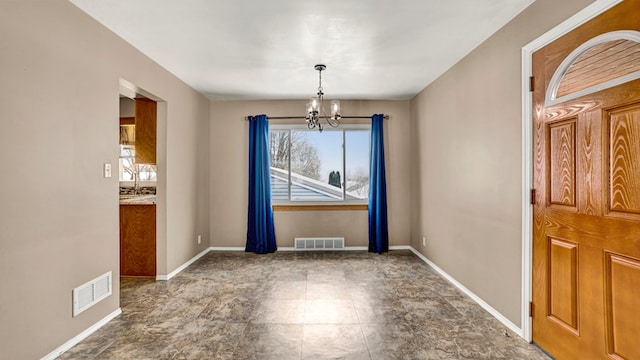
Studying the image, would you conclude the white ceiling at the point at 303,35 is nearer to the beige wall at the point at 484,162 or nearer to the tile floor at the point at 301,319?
the beige wall at the point at 484,162

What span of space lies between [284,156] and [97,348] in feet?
12.0

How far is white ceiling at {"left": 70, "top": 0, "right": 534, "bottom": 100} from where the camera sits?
2.40 metres

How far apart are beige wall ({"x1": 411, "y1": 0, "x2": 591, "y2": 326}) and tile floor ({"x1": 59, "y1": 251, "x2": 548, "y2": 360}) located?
0.37 m

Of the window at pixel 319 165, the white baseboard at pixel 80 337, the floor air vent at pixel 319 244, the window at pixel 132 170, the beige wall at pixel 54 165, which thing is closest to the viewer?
the beige wall at pixel 54 165

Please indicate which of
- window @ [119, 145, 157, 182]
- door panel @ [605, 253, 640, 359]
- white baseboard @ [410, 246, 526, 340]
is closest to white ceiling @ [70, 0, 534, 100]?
window @ [119, 145, 157, 182]

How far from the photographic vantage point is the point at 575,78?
1.97 metres

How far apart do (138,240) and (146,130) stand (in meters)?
1.40

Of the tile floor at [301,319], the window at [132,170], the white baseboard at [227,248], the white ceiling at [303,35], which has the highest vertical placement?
the white ceiling at [303,35]

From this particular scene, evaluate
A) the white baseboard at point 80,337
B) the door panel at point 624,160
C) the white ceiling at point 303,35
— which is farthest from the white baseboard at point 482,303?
the white baseboard at point 80,337

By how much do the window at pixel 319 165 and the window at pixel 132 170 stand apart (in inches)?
77.4

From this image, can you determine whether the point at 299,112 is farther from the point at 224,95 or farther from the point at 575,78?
the point at 575,78

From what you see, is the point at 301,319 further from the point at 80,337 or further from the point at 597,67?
the point at 597,67

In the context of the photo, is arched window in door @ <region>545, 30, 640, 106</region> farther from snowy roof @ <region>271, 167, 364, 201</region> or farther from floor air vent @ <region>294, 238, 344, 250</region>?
floor air vent @ <region>294, 238, 344, 250</region>

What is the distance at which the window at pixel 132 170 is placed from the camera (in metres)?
4.95
